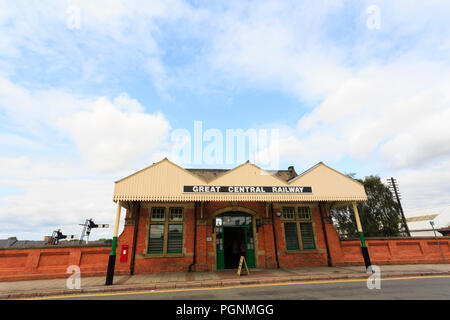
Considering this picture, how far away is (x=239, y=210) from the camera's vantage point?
42.4ft

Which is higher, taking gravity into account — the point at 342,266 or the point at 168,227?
the point at 168,227

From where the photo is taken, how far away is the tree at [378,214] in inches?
1146

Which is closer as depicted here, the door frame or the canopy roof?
the canopy roof

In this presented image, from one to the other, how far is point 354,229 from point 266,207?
2605cm

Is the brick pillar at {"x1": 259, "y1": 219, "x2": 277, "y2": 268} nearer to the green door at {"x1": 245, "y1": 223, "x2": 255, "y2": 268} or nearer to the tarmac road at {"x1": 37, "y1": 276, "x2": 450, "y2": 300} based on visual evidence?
the green door at {"x1": 245, "y1": 223, "x2": 255, "y2": 268}

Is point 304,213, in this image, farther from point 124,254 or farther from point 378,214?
point 378,214

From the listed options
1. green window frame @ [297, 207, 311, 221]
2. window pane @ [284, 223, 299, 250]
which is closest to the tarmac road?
window pane @ [284, 223, 299, 250]

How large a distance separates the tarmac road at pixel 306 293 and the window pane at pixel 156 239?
13.7 ft

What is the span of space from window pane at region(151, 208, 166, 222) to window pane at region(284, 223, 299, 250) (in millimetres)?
7683

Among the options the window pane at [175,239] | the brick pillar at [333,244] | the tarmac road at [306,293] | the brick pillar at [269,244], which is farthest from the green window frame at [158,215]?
the brick pillar at [333,244]

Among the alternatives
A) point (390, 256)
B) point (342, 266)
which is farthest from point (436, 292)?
point (390, 256)

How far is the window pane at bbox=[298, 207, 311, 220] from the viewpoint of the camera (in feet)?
44.7

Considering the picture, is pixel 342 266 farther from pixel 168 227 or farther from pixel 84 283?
pixel 84 283
